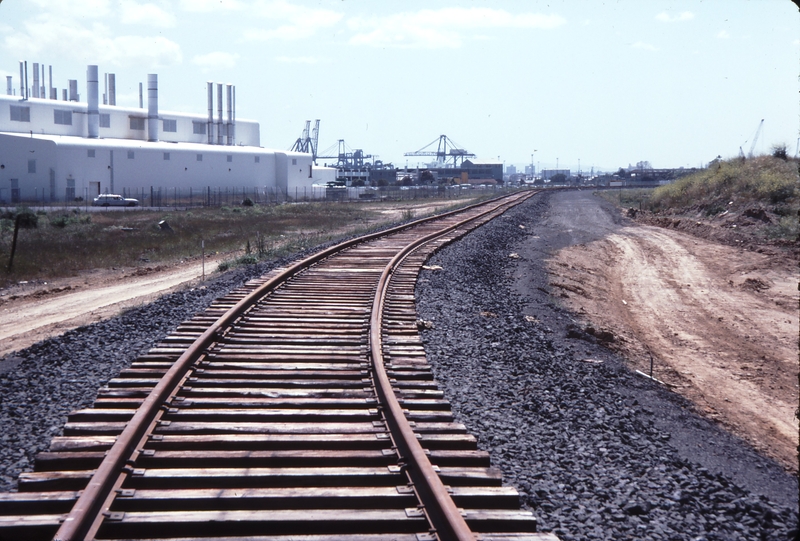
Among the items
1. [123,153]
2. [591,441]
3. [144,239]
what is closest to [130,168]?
[123,153]

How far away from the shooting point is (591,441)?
650 cm

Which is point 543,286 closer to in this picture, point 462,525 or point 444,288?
point 444,288

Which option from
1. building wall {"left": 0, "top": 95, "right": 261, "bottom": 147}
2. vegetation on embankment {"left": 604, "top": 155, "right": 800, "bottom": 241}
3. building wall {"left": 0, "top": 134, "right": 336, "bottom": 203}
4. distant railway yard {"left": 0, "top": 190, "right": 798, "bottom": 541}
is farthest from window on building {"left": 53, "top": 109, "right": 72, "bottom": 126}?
distant railway yard {"left": 0, "top": 190, "right": 798, "bottom": 541}

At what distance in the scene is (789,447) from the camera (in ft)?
29.7

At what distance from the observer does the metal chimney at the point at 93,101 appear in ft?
222

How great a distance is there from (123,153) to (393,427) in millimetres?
62790

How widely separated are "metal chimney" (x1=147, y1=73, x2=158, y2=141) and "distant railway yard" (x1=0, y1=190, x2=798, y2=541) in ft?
212

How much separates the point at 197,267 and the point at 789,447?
61.0ft

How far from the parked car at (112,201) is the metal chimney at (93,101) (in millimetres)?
12508

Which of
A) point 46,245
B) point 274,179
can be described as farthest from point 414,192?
point 46,245

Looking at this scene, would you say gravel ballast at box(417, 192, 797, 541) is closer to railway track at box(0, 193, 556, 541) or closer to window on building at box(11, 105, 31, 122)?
railway track at box(0, 193, 556, 541)

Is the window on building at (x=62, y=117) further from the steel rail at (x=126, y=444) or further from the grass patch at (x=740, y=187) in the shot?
the steel rail at (x=126, y=444)

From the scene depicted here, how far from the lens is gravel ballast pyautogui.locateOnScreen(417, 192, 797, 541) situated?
504 cm

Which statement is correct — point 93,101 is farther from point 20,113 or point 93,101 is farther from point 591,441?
point 591,441
